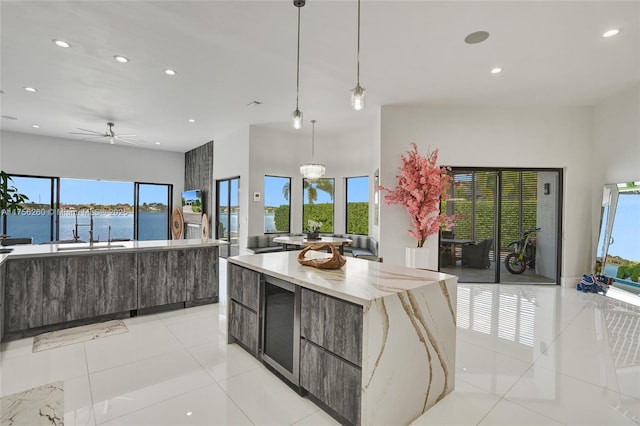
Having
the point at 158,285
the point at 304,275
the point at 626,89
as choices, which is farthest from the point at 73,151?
the point at 626,89

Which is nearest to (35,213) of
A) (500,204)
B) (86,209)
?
(86,209)

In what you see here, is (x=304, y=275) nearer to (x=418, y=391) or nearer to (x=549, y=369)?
(x=418, y=391)

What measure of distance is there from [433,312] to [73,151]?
9647 millimetres

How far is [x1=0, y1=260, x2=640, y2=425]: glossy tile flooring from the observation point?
6.28 ft

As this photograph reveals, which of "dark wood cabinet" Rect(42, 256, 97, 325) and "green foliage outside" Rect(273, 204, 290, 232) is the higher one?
"green foliage outside" Rect(273, 204, 290, 232)

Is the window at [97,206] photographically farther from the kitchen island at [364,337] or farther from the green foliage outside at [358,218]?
the kitchen island at [364,337]

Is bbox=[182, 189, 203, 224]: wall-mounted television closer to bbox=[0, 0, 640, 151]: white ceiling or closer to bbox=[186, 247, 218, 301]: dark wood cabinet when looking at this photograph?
bbox=[0, 0, 640, 151]: white ceiling

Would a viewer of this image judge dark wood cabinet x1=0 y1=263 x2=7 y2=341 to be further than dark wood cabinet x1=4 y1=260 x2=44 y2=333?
No

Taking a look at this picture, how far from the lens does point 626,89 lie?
4.71m

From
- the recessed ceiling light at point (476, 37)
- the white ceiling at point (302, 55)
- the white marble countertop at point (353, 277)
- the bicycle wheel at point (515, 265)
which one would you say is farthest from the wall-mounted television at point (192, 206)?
the bicycle wheel at point (515, 265)

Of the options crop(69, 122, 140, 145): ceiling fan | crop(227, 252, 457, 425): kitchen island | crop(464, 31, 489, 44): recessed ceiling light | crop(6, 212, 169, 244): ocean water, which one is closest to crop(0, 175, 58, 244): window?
crop(6, 212, 169, 244): ocean water

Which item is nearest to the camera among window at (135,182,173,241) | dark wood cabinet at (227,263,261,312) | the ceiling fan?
dark wood cabinet at (227,263,261,312)

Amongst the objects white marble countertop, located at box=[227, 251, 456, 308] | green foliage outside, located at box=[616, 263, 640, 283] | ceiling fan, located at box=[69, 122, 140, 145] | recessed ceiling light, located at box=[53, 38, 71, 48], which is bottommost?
green foliage outside, located at box=[616, 263, 640, 283]

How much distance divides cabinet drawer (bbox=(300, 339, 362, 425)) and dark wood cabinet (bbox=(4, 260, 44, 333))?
9.85ft
